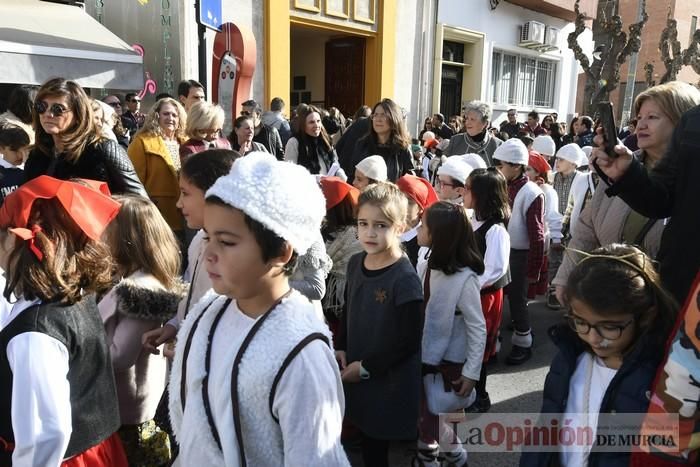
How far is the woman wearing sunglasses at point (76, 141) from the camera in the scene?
3000 mm

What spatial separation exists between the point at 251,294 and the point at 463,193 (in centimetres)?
265

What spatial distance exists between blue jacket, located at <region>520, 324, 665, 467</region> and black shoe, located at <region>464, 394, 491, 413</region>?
1.65 m

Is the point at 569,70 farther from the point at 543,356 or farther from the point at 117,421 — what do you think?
the point at 117,421

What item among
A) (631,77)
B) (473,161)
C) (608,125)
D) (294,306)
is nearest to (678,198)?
(608,125)

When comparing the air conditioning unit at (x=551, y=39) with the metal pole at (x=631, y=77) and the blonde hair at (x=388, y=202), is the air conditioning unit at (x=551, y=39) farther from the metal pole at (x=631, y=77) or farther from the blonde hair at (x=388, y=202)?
the blonde hair at (x=388, y=202)

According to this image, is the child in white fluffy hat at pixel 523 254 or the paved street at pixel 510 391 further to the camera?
the child in white fluffy hat at pixel 523 254

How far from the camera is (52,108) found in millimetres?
2980

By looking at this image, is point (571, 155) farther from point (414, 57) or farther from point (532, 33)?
point (532, 33)

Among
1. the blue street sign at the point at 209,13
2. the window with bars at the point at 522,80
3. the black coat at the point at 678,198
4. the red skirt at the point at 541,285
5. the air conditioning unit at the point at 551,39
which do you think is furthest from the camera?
the air conditioning unit at the point at 551,39

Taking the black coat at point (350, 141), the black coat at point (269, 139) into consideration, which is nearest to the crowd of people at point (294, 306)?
the black coat at point (350, 141)

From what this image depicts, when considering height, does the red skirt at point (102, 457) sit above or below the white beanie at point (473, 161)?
below

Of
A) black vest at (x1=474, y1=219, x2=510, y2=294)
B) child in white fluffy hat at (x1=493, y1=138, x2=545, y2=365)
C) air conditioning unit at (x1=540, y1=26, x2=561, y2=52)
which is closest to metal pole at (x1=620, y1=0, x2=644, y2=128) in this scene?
air conditioning unit at (x1=540, y1=26, x2=561, y2=52)

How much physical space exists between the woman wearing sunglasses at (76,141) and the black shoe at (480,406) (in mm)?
2402

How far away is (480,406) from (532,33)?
16.4 m
